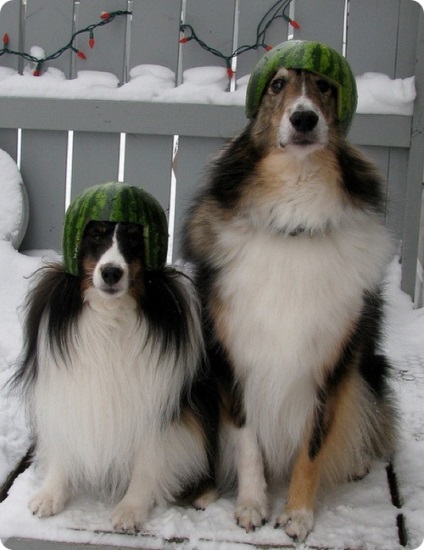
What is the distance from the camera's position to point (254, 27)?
4.31 metres

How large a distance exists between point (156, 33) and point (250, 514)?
10.1ft

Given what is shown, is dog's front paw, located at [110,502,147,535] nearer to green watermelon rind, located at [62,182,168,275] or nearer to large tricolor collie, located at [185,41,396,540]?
large tricolor collie, located at [185,41,396,540]

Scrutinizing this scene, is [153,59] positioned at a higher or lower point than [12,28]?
lower

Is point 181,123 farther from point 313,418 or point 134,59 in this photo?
point 313,418

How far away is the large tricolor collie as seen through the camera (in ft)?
6.83

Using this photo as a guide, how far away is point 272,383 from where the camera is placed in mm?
2184

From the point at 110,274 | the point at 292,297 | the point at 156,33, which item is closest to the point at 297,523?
the point at 292,297

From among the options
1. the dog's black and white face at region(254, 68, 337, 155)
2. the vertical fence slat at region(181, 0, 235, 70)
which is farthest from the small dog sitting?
the vertical fence slat at region(181, 0, 235, 70)

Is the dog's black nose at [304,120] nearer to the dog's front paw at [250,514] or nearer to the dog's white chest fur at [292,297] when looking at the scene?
the dog's white chest fur at [292,297]

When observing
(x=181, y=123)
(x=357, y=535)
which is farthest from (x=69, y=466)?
(x=181, y=123)

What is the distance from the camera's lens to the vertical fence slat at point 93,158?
4.50m

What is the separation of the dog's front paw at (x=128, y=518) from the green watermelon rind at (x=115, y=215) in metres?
0.72

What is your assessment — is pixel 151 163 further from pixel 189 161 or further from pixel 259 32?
pixel 259 32

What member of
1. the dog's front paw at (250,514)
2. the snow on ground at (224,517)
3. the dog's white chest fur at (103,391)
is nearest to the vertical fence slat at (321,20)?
the snow on ground at (224,517)
